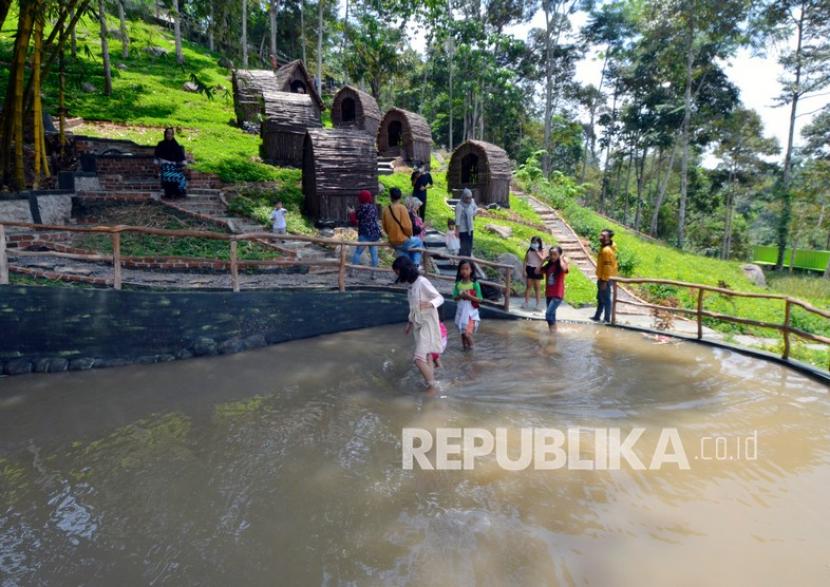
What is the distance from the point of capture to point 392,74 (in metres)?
35.8

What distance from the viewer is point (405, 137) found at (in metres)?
24.2

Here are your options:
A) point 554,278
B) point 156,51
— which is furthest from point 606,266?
point 156,51

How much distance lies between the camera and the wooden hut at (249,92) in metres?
21.6

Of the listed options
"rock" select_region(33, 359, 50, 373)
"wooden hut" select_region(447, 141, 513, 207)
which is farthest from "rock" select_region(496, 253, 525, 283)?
"rock" select_region(33, 359, 50, 373)

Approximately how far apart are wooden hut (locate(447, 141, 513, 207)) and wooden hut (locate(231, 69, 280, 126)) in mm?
8303

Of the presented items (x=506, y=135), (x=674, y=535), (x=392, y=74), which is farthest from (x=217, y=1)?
(x=674, y=535)

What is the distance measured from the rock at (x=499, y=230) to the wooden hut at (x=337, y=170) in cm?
464

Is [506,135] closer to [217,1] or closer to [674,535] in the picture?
[217,1]

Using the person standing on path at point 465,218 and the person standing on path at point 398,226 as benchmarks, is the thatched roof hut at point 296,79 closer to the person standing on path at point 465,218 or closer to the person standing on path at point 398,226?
the person standing on path at point 465,218

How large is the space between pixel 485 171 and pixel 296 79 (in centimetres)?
1175

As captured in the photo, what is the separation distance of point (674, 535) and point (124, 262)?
903 centimetres

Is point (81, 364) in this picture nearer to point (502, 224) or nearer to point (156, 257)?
point (156, 257)

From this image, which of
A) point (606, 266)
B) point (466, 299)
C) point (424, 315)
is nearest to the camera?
point (424, 315)

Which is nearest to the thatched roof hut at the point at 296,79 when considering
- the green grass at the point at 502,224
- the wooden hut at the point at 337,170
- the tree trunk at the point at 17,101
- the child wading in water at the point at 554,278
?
the green grass at the point at 502,224
